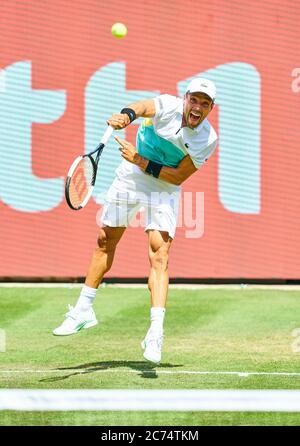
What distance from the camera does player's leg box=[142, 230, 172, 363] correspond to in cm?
755

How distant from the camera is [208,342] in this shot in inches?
361

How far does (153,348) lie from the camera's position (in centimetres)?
743

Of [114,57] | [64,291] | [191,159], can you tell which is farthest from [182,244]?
[191,159]

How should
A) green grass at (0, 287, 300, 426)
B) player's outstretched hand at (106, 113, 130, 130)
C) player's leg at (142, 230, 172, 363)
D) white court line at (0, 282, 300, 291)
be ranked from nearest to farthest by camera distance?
green grass at (0, 287, 300, 426)
player's outstretched hand at (106, 113, 130, 130)
player's leg at (142, 230, 172, 363)
white court line at (0, 282, 300, 291)

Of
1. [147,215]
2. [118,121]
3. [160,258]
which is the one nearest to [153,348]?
[160,258]

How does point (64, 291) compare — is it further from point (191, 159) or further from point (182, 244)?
point (191, 159)

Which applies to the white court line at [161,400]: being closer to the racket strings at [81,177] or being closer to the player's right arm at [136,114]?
the player's right arm at [136,114]

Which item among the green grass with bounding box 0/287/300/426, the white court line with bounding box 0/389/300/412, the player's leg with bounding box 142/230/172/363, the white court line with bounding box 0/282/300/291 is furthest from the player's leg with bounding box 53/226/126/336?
the white court line with bounding box 0/282/300/291

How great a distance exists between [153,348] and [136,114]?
1.63 meters

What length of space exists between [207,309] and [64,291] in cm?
217

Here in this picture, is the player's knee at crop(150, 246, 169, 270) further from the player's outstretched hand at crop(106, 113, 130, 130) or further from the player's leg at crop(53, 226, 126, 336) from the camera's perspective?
the player's outstretched hand at crop(106, 113, 130, 130)

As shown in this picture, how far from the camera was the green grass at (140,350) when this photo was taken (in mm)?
6152

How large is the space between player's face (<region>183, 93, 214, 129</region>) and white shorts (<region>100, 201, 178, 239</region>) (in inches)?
26.1

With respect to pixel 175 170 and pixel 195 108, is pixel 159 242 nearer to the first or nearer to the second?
pixel 175 170
